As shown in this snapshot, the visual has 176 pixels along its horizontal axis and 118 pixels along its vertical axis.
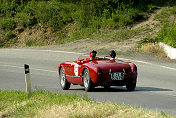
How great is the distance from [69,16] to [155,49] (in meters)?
12.8

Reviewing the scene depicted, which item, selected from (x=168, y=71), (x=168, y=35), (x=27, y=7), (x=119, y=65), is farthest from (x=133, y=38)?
(x=119, y=65)

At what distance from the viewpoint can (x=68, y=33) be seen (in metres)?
36.4

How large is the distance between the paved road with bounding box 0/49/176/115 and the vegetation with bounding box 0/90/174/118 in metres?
0.89

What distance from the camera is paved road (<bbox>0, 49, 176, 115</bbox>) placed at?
40.7ft

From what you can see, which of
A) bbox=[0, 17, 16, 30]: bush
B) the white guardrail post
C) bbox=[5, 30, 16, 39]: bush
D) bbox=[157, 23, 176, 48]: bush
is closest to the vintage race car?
the white guardrail post

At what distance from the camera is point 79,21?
121 feet

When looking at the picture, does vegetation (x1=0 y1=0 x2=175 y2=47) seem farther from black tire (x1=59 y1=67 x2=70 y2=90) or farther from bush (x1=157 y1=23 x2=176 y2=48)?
black tire (x1=59 y1=67 x2=70 y2=90)

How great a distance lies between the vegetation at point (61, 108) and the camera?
9.05m

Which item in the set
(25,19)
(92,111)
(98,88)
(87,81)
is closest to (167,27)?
(25,19)

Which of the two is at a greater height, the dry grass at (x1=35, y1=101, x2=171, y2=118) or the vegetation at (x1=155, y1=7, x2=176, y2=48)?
the vegetation at (x1=155, y1=7, x2=176, y2=48)

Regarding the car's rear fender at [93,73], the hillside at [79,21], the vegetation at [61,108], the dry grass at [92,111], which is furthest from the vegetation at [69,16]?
the dry grass at [92,111]

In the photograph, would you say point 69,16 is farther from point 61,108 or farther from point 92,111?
point 92,111

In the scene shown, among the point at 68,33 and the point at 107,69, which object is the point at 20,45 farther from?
the point at 107,69

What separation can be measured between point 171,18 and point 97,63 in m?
20.5
